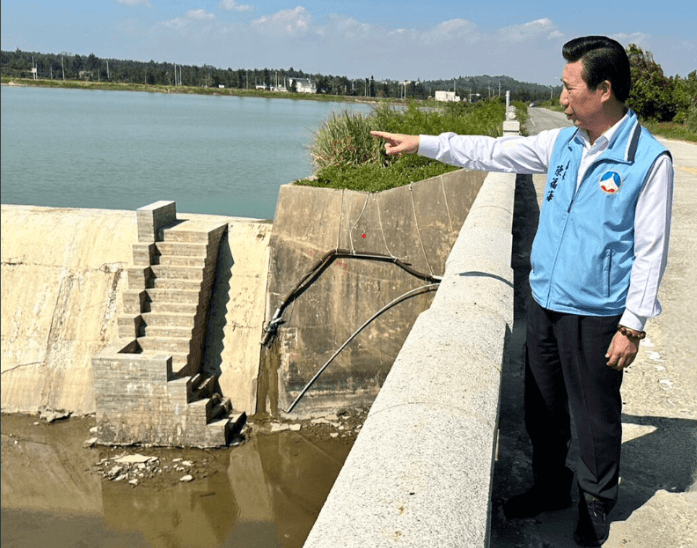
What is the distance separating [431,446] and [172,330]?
11.5 m

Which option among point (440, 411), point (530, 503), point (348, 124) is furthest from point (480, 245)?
point (348, 124)

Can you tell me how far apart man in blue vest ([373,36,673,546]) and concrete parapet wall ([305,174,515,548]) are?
298 millimetres

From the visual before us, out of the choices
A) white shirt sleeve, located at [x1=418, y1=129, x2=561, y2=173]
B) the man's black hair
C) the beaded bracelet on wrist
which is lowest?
the beaded bracelet on wrist

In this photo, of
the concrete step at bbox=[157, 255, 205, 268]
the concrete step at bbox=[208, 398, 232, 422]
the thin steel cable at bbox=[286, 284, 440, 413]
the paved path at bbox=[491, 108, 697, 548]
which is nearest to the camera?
the paved path at bbox=[491, 108, 697, 548]

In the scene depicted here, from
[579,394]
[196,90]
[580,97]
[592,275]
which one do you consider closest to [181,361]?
[579,394]

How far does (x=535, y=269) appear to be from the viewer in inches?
107

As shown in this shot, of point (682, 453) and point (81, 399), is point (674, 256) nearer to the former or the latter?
point (682, 453)

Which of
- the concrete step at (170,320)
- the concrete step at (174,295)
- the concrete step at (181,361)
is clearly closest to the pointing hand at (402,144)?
the concrete step at (181,361)

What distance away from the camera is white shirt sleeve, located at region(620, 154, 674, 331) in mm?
2344

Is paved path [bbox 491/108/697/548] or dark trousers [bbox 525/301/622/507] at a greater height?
dark trousers [bbox 525/301/622/507]

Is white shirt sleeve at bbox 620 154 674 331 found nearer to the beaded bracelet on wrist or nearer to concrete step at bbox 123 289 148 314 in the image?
the beaded bracelet on wrist

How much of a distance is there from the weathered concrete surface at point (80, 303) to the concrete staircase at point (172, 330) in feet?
1.31

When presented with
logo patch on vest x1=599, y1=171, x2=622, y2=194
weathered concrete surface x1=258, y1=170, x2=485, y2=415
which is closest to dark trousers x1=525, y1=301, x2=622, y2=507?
logo patch on vest x1=599, y1=171, x2=622, y2=194

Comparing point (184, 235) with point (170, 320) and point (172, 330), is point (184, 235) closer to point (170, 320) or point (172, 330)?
point (170, 320)
